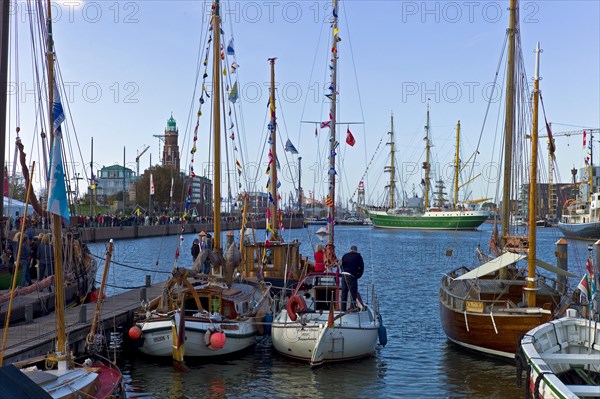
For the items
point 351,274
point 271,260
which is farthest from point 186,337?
point 271,260

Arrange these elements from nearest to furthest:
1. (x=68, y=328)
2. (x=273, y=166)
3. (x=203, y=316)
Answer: (x=68, y=328)
(x=203, y=316)
(x=273, y=166)

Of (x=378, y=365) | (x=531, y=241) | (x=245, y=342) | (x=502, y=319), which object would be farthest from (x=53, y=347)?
(x=531, y=241)

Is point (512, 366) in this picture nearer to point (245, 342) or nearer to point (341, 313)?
point (341, 313)

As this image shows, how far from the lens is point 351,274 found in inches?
799

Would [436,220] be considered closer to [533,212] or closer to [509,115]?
[509,115]

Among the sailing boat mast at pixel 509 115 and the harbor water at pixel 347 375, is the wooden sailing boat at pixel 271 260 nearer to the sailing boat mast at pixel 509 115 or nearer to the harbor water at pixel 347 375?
the harbor water at pixel 347 375

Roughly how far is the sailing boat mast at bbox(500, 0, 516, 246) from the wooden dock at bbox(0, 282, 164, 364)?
1397 centimetres

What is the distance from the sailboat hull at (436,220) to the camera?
132000 millimetres

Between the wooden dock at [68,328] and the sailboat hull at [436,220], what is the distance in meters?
108

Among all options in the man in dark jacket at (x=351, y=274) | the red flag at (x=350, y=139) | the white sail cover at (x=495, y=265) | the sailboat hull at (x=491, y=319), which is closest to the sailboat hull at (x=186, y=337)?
the man in dark jacket at (x=351, y=274)

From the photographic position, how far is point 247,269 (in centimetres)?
2866

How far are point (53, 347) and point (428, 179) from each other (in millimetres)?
130522

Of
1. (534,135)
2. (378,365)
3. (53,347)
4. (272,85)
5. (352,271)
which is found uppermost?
(272,85)

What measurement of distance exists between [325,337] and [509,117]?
528 inches
